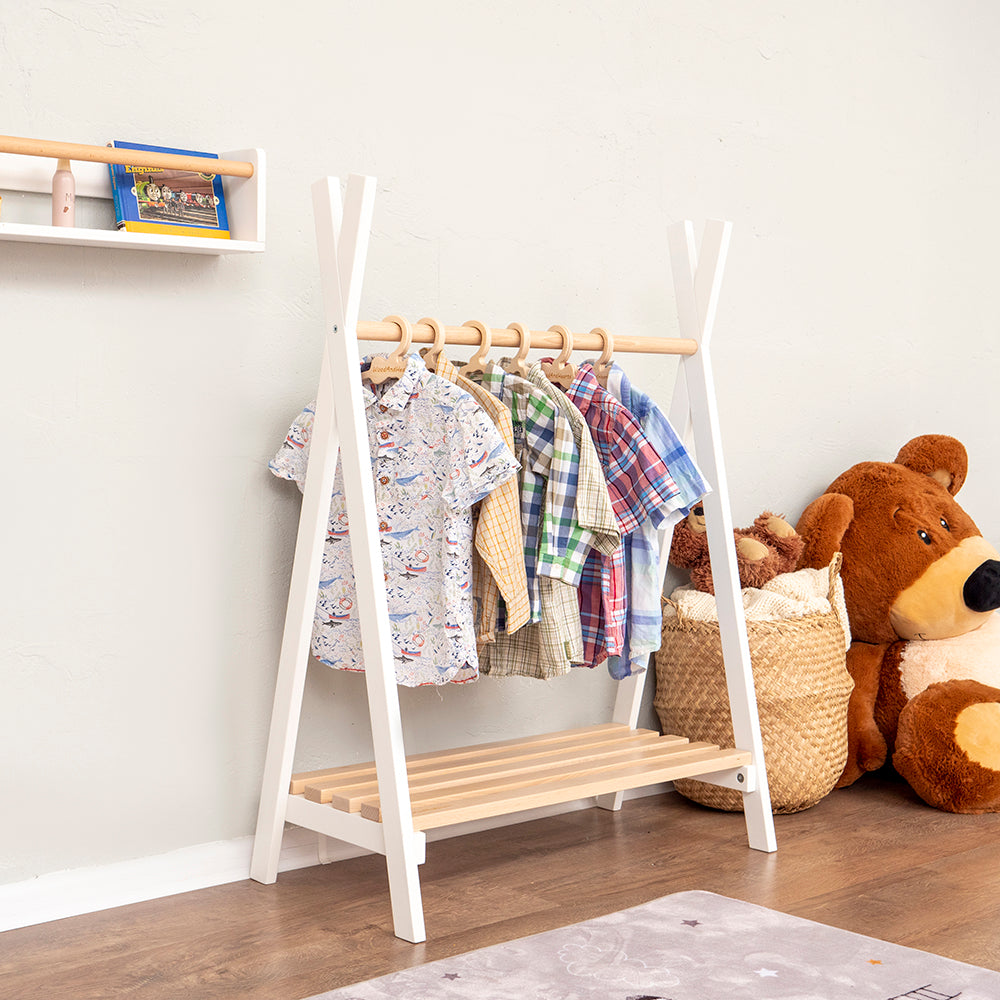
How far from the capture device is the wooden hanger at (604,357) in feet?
6.70

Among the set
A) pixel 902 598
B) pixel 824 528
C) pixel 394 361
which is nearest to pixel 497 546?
pixel 394 361

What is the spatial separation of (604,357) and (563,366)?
0.30ft

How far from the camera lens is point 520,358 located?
1.98 metres

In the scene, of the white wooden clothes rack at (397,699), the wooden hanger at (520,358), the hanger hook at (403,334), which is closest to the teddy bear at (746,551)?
the white wooden clothes rack at (397,699)

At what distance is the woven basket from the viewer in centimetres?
229

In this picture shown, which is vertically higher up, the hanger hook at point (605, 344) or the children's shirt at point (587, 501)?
the hanger hook at point (605, 344)

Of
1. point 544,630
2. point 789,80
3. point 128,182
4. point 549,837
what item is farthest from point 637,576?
point 789,80

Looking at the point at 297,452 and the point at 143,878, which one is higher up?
the point at 297,452

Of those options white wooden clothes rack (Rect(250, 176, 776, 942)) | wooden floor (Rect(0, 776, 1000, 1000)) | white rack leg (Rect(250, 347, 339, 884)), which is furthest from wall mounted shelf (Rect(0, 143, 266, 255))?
wooden floor (Rect(0, 776, 1000, 1000))

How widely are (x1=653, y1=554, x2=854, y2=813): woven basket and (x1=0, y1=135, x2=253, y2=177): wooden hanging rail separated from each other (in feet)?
Result: 4.10

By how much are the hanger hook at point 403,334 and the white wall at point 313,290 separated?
0.93 ft

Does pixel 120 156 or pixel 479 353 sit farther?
pixel 479 353

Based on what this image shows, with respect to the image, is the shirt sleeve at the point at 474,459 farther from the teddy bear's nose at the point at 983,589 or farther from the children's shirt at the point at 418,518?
the teddy bear's nose at the point at 983,589

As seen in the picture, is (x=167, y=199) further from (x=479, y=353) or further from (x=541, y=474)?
(x=541, y=474)
